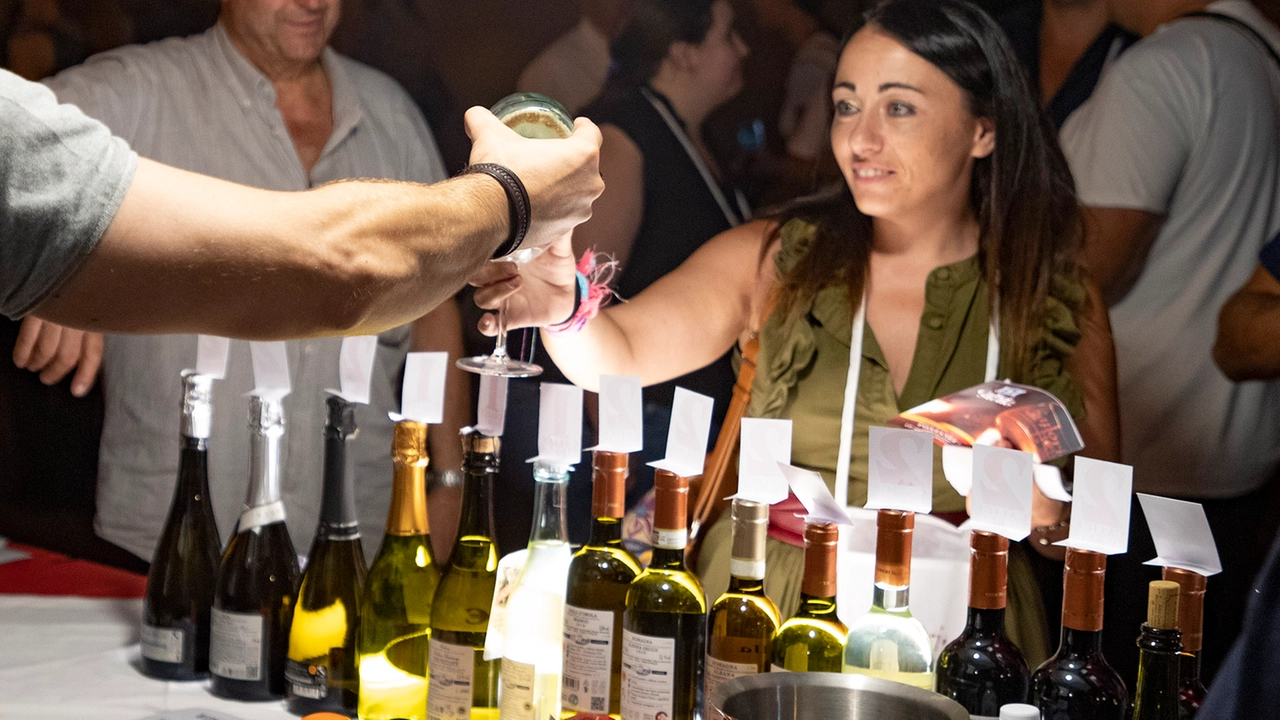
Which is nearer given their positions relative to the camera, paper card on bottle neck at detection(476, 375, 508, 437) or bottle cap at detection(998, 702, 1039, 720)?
bottle cap at detection(998, 702, 1039, 720)

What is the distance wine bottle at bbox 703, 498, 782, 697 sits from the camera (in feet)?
3.26

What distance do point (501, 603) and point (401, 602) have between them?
0.62 feet

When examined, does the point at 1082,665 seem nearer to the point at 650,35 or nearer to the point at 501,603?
the point at 501,603

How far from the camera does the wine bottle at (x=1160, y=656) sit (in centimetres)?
86

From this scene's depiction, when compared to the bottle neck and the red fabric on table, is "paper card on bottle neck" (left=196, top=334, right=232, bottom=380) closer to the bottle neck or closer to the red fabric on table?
the bottle neck

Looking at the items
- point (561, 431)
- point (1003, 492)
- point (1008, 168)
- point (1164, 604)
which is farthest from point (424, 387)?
point (1008, 168)

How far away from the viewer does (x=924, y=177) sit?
70.8 inches

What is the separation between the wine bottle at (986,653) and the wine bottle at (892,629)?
0.09 feet

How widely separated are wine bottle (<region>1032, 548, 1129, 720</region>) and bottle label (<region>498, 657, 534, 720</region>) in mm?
464

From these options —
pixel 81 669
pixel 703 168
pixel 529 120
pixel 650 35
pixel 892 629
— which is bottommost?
pixel 81 669

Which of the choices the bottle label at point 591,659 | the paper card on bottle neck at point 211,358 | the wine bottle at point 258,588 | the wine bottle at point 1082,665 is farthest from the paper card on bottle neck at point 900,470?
the paper card on bottle neck at point 211,358

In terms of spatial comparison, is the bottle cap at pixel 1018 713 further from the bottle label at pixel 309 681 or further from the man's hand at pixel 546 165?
the bottle label at pixel 309 681

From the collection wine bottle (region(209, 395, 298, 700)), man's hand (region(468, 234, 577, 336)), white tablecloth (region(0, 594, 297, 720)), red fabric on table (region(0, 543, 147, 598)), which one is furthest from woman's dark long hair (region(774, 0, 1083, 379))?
red fabric on table (region(0, 543, 147, 598))

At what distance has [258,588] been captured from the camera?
1.29 meters
